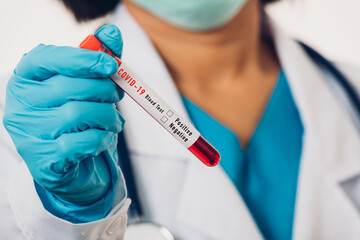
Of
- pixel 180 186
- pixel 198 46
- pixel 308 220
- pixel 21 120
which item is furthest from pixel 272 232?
pixel 21 120

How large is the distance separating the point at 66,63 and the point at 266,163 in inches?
20.5

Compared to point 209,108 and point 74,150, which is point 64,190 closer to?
point 74,150

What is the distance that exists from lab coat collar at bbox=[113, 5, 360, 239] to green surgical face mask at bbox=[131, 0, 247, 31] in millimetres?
57

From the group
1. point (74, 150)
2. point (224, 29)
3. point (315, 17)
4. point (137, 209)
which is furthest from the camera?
point (315, 17)

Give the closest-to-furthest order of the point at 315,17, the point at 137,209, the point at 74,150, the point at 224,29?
the point at 74,150
the point at 137,209
the point at 224,29
the point at 315,17

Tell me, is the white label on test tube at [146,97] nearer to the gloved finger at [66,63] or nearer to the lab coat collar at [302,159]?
the gloved finger at [66,63]

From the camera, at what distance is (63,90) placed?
437 mm

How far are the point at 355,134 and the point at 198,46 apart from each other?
406 millimetres

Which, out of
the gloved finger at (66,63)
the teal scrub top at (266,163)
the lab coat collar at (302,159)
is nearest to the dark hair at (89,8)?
the lab coat collar at (302,159)

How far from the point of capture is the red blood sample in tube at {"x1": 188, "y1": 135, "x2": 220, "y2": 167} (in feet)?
1.55

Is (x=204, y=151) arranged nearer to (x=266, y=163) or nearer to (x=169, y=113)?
(x=169, y=113)

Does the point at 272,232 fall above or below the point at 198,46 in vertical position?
below

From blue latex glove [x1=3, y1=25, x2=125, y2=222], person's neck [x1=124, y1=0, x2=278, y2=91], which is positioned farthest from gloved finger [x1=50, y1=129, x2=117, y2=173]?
person's neck [x1=124, y1=0, x2=278, y2=91]

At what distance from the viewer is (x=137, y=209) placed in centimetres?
69
